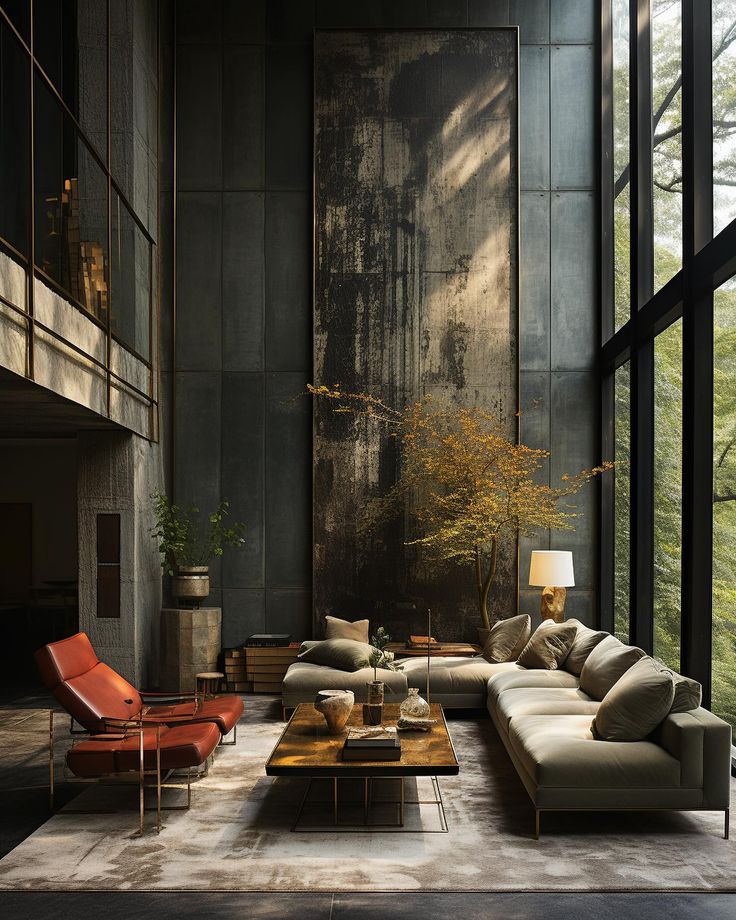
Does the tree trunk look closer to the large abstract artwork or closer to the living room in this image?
the living room

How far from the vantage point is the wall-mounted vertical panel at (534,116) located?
10.1 metres

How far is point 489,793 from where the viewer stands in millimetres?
5699

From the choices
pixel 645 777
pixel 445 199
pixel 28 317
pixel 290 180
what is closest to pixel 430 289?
pixel 445 199

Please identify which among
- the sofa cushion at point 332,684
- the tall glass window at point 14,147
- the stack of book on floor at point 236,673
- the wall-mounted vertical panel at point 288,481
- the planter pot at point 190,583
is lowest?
the stack of book on floor at point 236,673

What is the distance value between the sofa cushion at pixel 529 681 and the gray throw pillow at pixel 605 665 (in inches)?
13.9

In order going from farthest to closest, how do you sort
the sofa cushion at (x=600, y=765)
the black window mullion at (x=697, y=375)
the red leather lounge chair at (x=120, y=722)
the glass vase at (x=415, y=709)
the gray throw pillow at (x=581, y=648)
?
the gray throw pillow at (x=581, y=648) → the black window mullion at (x=697, y=375) → the glass vase at (x=415, y=709) → the red leather lounge chair at (x=120, y=722) → the sofa cushion at (x=600, y=765)

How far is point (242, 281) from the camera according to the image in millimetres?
10078

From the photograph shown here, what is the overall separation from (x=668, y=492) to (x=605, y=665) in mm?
2025

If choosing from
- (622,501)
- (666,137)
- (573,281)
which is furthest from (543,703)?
(573,281)

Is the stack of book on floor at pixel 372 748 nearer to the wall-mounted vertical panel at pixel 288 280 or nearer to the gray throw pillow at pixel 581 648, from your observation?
the gray throw pillow at pixel 581 648

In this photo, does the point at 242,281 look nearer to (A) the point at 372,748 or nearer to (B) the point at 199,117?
(B) the point at 199,117

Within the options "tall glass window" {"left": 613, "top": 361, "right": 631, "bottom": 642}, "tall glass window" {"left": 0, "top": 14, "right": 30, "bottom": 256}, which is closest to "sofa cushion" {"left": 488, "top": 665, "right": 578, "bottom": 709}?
"tall glass window" {"left": 613, "top": 361, "right": 631, "bottom": 642}

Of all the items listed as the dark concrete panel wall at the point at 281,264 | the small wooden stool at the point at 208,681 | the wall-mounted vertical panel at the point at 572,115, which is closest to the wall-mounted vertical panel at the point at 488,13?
the dark concrete panel wall at the point at 281,264

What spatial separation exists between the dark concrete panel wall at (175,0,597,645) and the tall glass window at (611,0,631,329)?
472mm
